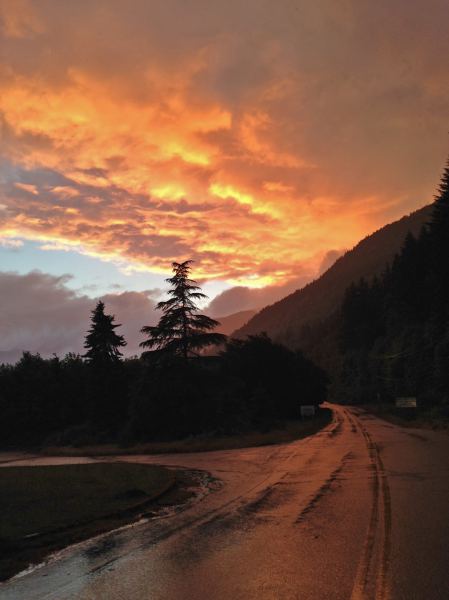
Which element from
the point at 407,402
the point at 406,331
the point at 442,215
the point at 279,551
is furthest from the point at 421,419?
the point at 279,551

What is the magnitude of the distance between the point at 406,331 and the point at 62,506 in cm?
8940

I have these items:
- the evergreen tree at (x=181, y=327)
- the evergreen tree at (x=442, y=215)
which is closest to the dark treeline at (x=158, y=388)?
the evergreen tree at (x=181, y=327)

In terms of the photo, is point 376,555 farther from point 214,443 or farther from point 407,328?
point 407,328

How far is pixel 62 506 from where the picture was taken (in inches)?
514

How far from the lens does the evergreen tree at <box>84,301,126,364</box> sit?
189 feet

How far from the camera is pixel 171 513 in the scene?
12.5 meters

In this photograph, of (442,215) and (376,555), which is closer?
(376,555)

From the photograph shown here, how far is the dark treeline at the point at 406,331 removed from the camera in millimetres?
62531

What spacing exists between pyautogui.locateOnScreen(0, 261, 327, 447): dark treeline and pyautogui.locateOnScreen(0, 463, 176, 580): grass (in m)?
23.3

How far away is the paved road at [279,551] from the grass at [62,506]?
2.34 feet

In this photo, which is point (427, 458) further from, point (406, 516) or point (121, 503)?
point (121, 503)

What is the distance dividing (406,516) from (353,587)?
14.2 feet

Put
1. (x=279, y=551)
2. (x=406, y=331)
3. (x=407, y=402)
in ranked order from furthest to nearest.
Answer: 1. (x=406, y=331)
2. (x=407, y=402)
3. (x=279, y=551)

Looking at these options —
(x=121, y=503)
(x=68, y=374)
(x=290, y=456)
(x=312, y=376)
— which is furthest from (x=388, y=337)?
(x=121, y=503)
